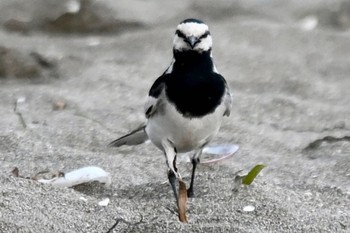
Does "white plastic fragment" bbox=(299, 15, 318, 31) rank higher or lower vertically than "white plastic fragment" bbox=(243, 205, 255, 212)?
lower

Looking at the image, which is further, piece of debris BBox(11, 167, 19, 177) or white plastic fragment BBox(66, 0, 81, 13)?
white plastic fragment BBox(66, 0, 81, 13)

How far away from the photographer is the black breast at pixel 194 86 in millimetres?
3803

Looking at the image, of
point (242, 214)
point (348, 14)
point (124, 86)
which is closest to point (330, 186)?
point (242, 214)

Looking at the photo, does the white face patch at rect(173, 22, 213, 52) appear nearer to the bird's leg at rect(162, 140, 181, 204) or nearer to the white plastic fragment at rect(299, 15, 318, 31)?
the bird's leg at rect(162, 140, 181, 204)

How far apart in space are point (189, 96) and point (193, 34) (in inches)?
9.9

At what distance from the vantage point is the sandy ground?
3.60 meters

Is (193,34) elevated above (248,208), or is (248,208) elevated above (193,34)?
(193,34)

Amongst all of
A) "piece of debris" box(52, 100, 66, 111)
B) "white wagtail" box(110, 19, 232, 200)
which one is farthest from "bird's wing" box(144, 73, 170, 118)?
"piece of debris" box(52, 100, 66, 111)

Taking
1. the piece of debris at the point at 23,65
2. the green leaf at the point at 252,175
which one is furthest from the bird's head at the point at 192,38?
the piece of debris at the point at 23,65

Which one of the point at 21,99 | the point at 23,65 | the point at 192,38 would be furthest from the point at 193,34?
the point at 23,65

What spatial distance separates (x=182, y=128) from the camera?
3848 mm

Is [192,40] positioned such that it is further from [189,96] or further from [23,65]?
[23,65]

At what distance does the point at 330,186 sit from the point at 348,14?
295 centimetres

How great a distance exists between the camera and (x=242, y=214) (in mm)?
3572
